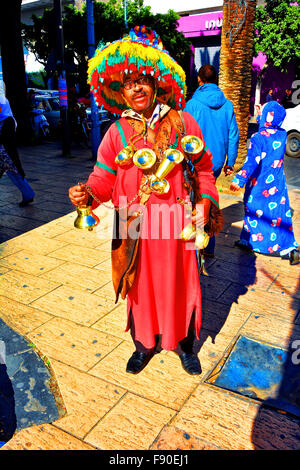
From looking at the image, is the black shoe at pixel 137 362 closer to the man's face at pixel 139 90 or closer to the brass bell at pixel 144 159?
the brass bell at pixel 144 159

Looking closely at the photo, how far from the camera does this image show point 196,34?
92.1 ft

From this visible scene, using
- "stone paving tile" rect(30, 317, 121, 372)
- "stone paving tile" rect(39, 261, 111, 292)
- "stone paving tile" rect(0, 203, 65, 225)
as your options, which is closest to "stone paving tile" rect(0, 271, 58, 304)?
"stone paving tile" rect(39, 261, 111, 292)

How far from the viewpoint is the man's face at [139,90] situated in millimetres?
2430

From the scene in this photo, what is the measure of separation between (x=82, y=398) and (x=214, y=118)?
11.5 ft

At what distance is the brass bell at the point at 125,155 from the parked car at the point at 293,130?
11052mm

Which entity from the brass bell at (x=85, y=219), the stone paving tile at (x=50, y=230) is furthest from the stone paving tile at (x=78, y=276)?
the brass bell at (x=85, y=219)

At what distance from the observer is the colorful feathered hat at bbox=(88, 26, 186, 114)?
2.37 meters

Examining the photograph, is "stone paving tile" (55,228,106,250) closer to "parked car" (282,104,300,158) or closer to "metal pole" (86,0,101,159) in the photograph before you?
"metal pole" (86,0,101,159)

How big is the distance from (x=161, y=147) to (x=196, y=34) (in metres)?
29.3

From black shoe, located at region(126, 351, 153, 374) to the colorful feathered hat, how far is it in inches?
72.4

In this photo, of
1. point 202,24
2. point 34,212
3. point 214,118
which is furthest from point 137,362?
point 202,24

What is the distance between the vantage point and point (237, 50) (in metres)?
7.68

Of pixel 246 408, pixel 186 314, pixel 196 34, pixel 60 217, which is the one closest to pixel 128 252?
pixel 186 314
